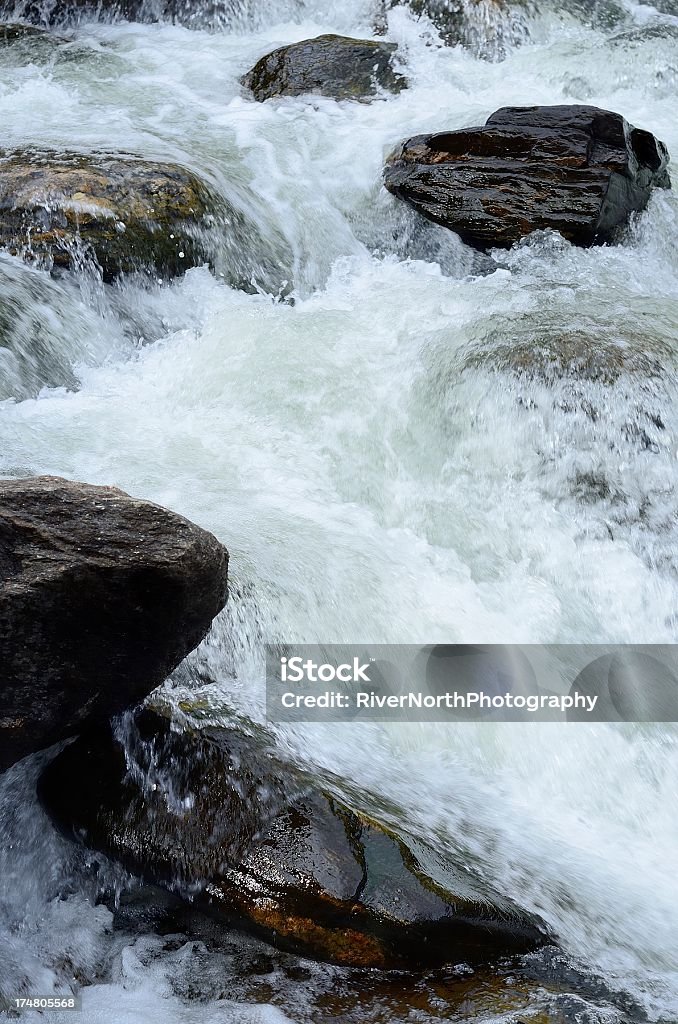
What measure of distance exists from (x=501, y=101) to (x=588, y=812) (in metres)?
6.55

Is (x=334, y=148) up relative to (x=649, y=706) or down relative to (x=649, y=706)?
up

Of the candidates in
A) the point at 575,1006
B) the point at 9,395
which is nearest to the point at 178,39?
the point at 9,395

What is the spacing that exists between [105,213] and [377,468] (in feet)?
8.42

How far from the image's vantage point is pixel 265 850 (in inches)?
116

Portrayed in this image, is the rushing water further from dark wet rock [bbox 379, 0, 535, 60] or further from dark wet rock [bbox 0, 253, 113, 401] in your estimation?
dark wet rock [bbox 379, 0, 535, 60]

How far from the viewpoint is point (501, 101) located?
→ 26.6 feet

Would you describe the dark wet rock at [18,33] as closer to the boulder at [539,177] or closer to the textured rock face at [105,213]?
the textured rock face at [105,213]

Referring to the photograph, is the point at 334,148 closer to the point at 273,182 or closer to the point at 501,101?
the point at 273,182

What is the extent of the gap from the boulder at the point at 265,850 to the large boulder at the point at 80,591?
310mm

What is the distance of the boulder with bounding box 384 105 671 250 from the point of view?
6484 mm

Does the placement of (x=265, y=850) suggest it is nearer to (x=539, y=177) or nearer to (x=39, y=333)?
(x=39, y=333)

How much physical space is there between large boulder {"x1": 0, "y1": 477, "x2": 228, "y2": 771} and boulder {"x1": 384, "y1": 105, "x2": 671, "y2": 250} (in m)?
4.48

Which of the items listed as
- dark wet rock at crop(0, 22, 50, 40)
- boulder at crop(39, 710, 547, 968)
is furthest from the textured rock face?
dark wet rock at crop(0, 22, 50, 40)

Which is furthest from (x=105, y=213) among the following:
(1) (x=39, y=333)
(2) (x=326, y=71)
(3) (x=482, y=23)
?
(3) (x=482, y=23)
